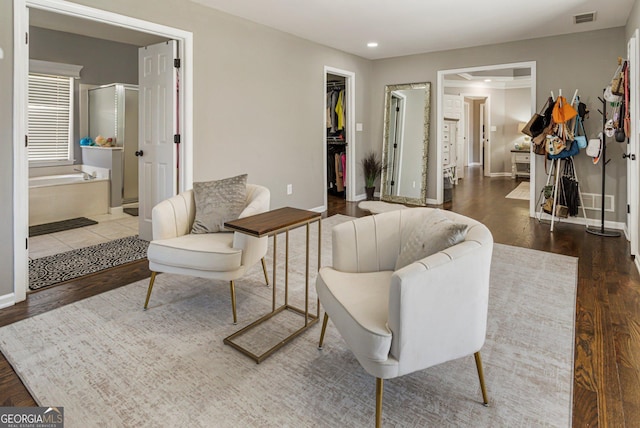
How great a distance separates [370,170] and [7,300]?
5269 mm

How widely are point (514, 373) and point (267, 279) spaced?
69.7 inches

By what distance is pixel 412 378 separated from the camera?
1831 millimetres

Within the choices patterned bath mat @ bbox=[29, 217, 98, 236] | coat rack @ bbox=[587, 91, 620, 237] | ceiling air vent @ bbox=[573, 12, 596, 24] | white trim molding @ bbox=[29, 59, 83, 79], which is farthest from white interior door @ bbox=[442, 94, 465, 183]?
patterned bath mat @ bbox=[29, 217, 98, 236]

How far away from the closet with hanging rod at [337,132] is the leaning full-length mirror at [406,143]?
28.3 inches

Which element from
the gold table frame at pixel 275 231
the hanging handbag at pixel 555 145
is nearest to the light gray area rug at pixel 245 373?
the gold table frame at pixel 275 231

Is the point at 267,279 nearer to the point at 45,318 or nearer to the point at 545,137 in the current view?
the point at 45,318

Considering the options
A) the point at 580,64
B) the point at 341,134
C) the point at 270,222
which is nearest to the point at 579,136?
the point at 580,64

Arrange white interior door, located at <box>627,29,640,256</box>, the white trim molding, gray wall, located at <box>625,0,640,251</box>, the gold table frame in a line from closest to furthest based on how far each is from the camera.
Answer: the gold table frame → white interior door, located at <box>627,29,640,256</box> → gray wall, located at <box>625,0,640,251</box> → the white trim molding

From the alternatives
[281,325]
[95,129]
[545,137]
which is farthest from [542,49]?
[95,129]

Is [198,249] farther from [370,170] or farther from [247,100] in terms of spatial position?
[370,170]

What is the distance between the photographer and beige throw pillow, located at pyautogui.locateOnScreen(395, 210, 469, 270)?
1.61 metres

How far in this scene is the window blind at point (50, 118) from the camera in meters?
5.61

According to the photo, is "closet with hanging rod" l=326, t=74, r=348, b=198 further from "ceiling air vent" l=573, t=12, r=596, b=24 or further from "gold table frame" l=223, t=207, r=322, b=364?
"gold table frame" l=223, t=207, r=322, b=364

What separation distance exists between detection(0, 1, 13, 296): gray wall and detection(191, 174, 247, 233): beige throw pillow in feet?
3.96
